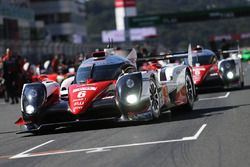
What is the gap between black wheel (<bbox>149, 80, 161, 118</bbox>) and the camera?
14.6 metres

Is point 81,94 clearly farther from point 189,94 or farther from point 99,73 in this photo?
point 189,94

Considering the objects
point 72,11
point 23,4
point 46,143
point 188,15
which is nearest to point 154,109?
point 46,143

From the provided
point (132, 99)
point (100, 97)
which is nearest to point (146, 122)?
point (132, 99)

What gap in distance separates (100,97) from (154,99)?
3.46 feet

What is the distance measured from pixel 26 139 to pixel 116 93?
1.82 metres

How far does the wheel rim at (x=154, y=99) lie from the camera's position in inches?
575

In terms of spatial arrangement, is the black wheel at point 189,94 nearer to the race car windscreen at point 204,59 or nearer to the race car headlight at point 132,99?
the race car headlight at point 132,99

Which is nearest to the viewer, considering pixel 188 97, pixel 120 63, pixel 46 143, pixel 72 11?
pixel 46 143

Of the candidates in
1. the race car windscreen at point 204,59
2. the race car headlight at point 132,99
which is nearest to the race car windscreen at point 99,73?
the race car headlight at point 132,99

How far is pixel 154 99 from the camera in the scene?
14758mm

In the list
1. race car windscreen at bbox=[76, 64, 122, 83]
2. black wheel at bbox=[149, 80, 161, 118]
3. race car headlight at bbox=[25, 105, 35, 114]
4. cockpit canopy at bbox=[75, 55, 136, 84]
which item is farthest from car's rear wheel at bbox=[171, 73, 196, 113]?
race car headlight at bbox=[25, 105, 35, 114]

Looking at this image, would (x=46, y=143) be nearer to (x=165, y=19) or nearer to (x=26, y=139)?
(x=26, y=139)

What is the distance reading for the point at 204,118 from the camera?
14891mm

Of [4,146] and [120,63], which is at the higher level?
[120,63]
